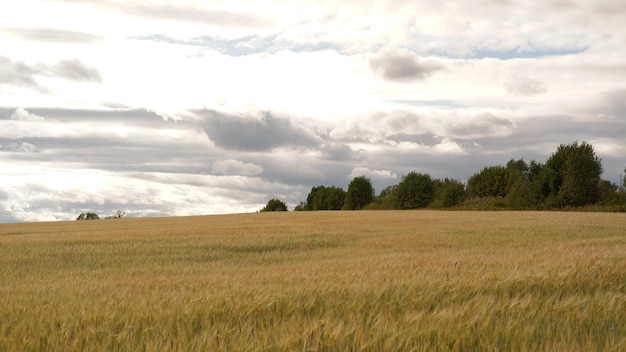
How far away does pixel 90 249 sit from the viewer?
65.0 feet

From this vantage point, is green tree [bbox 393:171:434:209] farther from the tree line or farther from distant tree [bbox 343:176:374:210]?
distant tree [bbox 343:176:374:210]

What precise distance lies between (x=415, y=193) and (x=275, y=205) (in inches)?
1329

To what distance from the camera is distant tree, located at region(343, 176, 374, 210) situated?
8719 cm

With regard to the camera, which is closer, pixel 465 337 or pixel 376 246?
pixel 465 337

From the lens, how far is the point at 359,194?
87.4m

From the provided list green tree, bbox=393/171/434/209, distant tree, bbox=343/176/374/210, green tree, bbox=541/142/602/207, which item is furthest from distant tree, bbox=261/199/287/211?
green tree, bbox=541/142/602/207

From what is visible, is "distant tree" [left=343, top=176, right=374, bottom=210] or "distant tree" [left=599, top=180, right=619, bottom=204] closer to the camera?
"distant tree" [left=599, top=180, right=619, bottom=204]

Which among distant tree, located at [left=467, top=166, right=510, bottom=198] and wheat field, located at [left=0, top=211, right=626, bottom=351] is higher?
distant tree, located at [left=467, top=166, right=510, bottom=198]

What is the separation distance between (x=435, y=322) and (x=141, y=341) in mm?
2481

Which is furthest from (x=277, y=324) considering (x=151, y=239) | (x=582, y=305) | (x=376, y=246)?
(x=151, y=239)

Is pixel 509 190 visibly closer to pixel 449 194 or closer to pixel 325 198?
pixel 449 194

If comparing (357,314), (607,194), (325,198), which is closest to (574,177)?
(607,194)

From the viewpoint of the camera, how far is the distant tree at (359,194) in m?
87.2

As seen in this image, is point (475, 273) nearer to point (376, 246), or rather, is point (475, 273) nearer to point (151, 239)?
point (376, 246)
